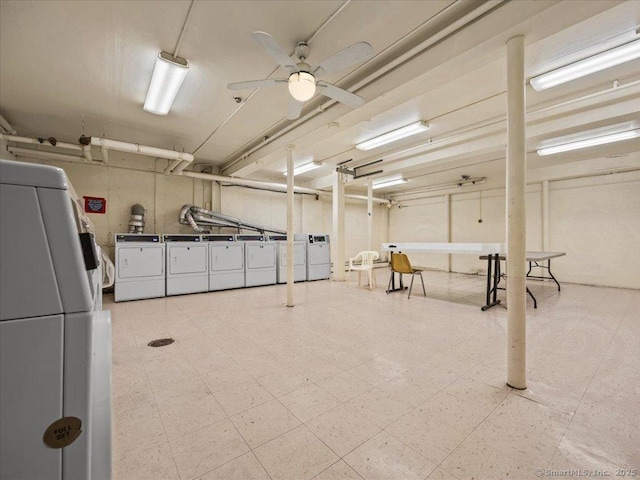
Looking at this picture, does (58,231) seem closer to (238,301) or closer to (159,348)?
(159,348)

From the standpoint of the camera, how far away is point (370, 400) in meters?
1.90

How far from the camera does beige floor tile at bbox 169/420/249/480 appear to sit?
4.49ft

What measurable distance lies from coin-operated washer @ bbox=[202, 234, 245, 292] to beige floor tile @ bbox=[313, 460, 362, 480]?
4.94m

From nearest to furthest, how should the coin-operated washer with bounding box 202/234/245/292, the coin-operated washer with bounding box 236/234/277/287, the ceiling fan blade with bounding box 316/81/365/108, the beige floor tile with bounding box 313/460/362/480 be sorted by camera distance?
the beige floor tile with bounding box 313/460/362/480 → the ceiling fan blade with bounding box 316/81/365/108 → the coin-operated washer with bounding box 202/234/245/292 → the coin-operated washer with bounding box 236/234/277/287

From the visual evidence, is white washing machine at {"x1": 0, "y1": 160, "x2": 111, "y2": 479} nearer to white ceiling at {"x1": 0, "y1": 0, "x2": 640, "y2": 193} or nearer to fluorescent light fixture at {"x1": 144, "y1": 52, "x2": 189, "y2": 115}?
white ceiling at {"x1": 0, "y1": 0, "x2": 640, "y2": 193}

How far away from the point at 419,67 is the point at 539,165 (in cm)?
604

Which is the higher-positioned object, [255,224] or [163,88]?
[163,88]

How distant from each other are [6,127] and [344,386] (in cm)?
615

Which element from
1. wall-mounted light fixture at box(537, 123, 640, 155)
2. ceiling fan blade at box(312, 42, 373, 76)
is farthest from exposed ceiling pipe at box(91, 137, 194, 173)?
wall-mounted light fixture at box(537, 123, 640, 155)

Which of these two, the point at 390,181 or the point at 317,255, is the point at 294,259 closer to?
the point at 317,255

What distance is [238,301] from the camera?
4.87 meters

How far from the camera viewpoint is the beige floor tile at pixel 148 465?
1312mm

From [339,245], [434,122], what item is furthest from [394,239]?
[434,122]

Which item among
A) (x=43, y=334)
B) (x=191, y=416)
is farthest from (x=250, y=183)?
(x=43, y=334)
